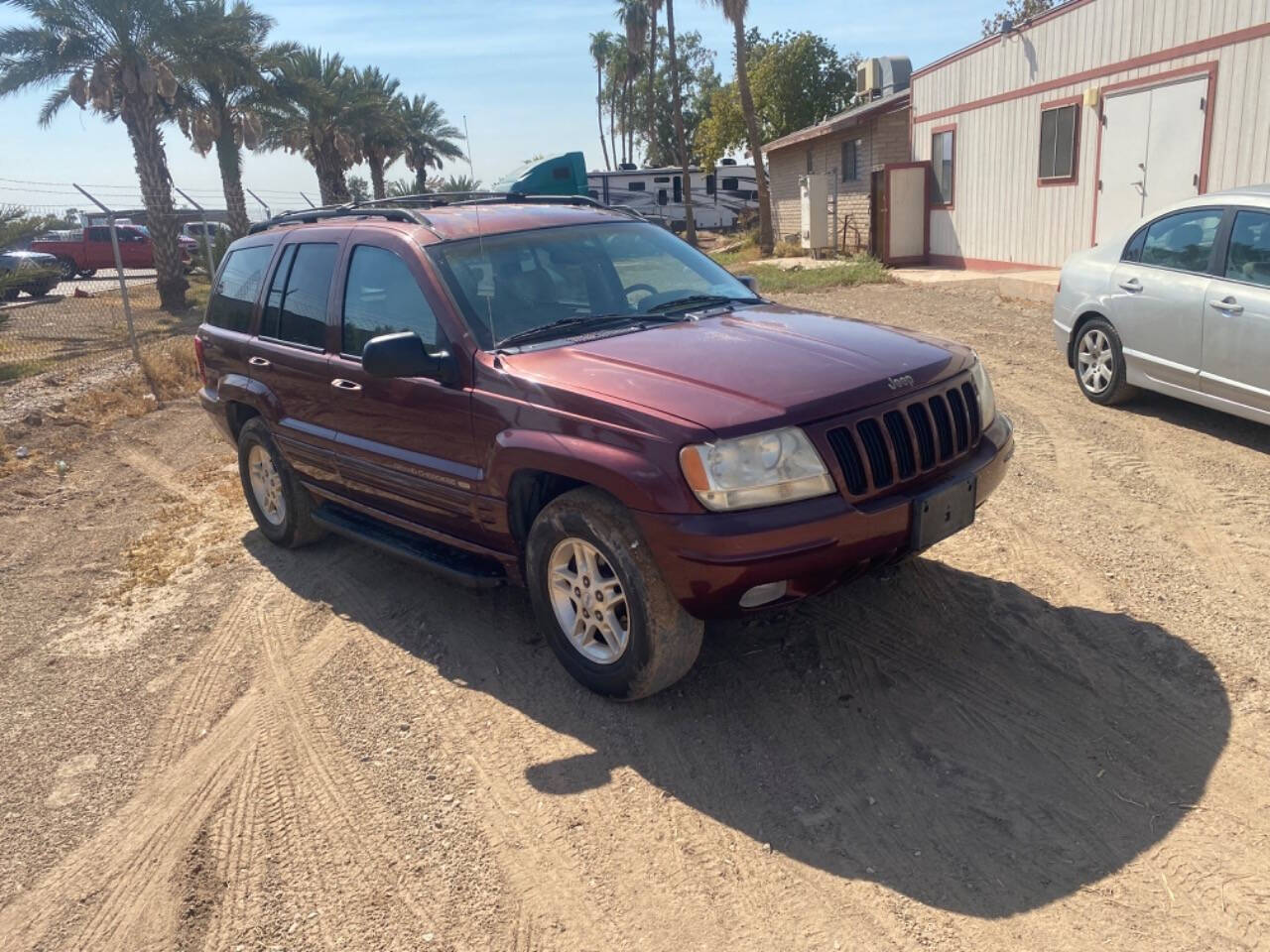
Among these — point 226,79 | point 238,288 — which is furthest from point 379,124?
point 238,288

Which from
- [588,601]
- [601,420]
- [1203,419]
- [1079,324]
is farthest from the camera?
[1079,324]

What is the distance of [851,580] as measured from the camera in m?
3.68

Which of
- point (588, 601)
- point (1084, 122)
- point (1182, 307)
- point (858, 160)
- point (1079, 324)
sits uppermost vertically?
point (1084, 122)

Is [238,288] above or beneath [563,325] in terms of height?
above

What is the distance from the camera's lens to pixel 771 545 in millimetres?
3354

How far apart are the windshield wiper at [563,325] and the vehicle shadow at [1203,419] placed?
14.2ft

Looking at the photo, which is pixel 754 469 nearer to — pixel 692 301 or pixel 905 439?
pixel 905 439

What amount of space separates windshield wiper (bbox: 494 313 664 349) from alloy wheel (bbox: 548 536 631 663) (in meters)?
0.95

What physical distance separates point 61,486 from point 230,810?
18.5ft

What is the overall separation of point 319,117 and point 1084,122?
21.6 meters

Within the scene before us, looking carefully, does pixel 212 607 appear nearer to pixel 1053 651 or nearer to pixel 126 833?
pixel 126 833

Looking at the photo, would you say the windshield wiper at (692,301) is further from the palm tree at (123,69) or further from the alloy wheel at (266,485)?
the palm tree at (123,69)

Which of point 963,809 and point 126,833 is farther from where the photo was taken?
point 126,833

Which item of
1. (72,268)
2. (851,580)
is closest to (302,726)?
(851,580)
